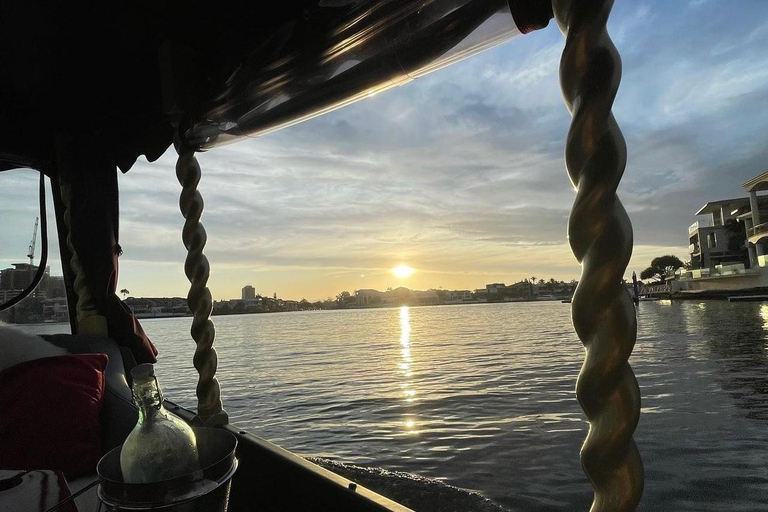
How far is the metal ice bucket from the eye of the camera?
0.74 metres

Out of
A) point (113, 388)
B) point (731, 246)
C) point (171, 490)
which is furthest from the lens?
point (731, 246)

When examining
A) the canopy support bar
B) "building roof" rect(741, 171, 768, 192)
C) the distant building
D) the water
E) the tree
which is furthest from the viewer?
the tree

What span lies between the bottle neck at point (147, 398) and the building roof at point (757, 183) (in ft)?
136

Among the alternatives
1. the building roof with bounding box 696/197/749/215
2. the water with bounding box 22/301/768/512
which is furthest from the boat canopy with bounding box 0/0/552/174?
the building roof with bounding box 696/197/749/215

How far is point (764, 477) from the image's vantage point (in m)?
5.08

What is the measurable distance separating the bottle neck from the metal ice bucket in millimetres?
112

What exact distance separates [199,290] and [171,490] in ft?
5.05

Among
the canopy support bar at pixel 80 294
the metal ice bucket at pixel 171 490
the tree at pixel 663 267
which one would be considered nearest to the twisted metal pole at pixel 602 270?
the metal ice bucket at pixel 171 490

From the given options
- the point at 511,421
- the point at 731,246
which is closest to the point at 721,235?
the point at 731,246

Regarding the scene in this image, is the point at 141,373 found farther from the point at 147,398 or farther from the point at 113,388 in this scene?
the point at 113,388

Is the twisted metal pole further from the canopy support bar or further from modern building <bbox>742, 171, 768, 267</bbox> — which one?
modern building <bbox>742, 171, 768, 267</bbox>

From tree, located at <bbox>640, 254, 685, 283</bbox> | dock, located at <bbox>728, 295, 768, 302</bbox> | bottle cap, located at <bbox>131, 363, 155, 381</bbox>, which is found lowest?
dock, located at <bbox>728, 295, 768, 302</bbox>

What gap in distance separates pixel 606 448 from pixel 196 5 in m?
2.16

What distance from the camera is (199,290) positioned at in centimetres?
218
